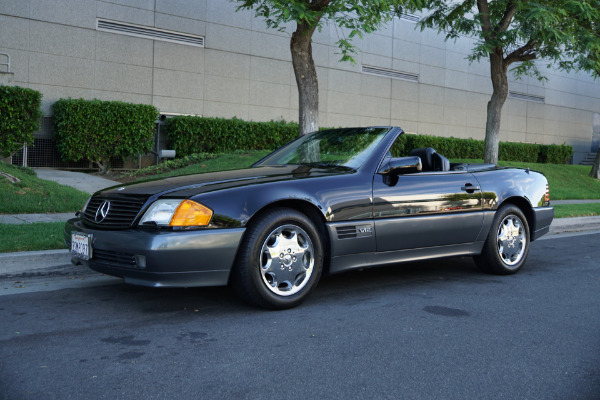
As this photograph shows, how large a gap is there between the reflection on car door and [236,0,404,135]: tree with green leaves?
4363 mm

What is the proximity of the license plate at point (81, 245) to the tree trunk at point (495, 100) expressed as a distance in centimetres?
1402

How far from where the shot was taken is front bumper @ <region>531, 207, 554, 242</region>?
20.6 ft

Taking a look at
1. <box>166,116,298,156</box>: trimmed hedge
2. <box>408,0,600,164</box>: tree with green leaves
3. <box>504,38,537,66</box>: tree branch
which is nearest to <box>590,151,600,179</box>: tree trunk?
<box>408,0,600,164</box>: tree with green leaves

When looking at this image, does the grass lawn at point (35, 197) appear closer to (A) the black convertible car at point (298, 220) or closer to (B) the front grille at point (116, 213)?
(A) the black convertible car at point (298, 220)

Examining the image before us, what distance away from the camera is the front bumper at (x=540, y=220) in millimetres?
6275

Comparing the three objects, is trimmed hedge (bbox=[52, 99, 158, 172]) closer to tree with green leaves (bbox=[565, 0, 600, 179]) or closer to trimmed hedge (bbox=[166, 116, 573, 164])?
trimmed hedge (bbox=[166, 116, 573, 164])

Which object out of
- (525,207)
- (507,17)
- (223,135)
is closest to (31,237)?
(525,207)

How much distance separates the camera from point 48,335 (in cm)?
375

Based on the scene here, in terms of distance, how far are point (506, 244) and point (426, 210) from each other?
4.36 ft

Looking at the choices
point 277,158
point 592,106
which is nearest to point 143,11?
point 277,158

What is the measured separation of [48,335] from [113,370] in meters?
0.86

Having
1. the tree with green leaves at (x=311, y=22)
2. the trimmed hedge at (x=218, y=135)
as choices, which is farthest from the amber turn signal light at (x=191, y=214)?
the trimmed hedge at (x=218, y=135)

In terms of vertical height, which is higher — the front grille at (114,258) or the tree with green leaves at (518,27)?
the tree with green leaves at (518,27)

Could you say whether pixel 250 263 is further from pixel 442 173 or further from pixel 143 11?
pixel 143 11
